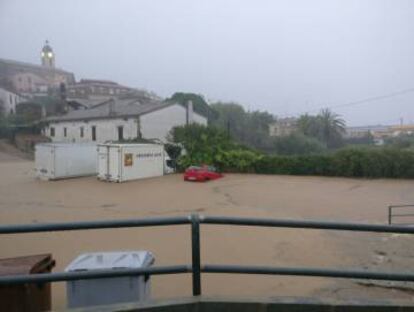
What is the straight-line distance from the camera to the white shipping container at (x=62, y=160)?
78.5ft

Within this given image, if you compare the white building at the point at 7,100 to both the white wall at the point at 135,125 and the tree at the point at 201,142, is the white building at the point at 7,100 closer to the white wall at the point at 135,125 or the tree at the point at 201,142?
the white wall at the point at 135,125

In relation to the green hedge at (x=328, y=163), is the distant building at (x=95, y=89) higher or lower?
higher

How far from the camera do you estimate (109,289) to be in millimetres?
3053

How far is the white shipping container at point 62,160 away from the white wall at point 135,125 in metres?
9.71

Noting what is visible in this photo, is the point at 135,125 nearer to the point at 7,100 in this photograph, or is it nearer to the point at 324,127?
the point at 324,127

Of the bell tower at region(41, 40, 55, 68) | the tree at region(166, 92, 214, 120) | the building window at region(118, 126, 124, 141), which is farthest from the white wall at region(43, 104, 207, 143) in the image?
the bell tower at region(41, 40, 55, 68)

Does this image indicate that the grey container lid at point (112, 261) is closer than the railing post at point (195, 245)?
No

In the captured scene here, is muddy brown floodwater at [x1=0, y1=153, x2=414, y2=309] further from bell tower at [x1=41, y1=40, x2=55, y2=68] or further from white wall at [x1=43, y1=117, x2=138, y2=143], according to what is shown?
bell tower at [x1=41, y1=40, x2=55, y2=68]

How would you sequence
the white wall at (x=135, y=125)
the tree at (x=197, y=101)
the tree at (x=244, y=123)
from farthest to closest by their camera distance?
the tree at (x=244, y=123) < the tree at (x=197, y=101) < the white wall at (x=135, y=125)

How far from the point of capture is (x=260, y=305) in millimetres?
2453

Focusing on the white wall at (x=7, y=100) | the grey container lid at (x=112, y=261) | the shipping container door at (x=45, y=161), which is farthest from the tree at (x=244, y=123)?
the grey container lid at (x=112, y=261)

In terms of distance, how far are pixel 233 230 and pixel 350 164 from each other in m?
19.9

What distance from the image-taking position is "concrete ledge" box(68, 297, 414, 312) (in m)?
2.41

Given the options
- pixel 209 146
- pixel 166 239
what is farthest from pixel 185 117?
pixel 166 239
